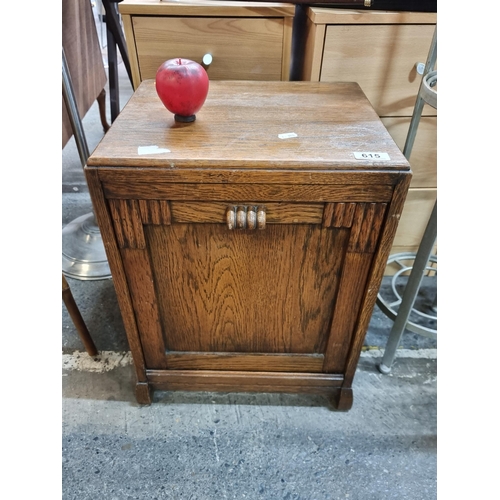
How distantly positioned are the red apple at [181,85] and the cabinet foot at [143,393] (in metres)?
0.74

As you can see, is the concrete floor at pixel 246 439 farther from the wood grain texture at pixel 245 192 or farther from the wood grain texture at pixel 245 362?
the wood grain texture at pixel 245 192

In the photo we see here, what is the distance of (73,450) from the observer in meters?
1.09

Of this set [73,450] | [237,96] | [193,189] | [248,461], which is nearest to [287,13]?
[237,96]

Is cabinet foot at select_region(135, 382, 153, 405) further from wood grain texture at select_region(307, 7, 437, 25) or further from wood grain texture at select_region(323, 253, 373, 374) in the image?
wood grain texture at select_region(307, 7, 437, 25)

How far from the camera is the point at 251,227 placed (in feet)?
2.60

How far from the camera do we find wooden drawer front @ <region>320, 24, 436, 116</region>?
1.05 metres

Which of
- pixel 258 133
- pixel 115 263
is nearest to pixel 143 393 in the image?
pixel 115 263

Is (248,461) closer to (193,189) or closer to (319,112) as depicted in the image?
(193,189)

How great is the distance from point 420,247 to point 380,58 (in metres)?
0.51

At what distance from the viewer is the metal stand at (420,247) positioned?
0.96 meters

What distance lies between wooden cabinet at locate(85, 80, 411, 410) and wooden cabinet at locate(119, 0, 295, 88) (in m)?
0.14

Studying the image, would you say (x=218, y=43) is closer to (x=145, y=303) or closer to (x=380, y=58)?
(x=380, y=58)

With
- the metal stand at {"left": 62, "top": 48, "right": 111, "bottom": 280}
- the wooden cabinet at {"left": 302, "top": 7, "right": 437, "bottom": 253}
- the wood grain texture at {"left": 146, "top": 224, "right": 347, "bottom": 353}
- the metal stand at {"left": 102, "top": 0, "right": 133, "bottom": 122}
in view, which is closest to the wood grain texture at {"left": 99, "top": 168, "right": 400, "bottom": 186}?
the wood grain texture at {"left": 146, "top": 224, "right": 347, "bottom": 353}

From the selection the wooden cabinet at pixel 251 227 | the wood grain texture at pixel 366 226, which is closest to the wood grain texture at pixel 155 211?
the wooden cabinet at pixel 251 227
